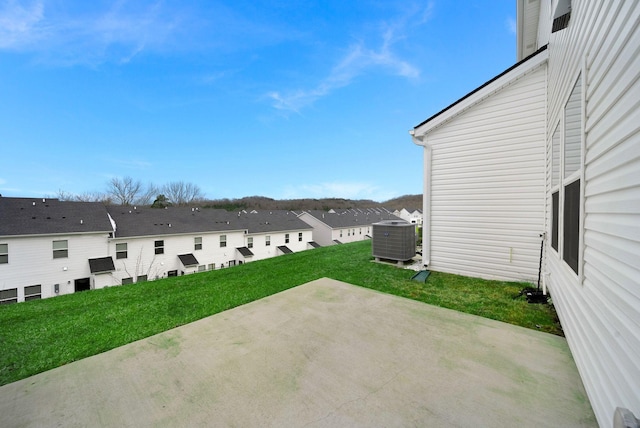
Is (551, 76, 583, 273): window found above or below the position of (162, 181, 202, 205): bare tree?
below

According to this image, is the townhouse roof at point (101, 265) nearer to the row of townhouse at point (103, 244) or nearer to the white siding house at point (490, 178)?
the row of townhouse at point (103, 244)

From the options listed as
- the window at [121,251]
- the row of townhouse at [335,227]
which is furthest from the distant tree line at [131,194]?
the row of townhouse at [335,227]

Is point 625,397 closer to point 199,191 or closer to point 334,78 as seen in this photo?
point 334,78

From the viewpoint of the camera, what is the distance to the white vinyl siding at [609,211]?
1229 millimetres

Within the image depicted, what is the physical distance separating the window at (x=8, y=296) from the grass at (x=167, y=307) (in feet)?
43.5

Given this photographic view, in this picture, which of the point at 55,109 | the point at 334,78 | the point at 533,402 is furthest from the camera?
the point at 55,109

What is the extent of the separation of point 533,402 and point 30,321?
250 inches

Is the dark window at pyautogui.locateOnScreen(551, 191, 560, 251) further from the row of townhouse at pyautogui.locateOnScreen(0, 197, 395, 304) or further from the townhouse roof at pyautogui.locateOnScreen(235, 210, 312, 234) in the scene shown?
the townhouse roof at pyautogui.locateOnScreen(235, 210, 312, 234)

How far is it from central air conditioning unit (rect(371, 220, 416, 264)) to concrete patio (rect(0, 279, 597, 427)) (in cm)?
332

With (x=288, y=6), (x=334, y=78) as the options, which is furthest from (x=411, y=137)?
(x=334, y=78)

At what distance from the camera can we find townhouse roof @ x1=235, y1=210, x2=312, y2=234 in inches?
931

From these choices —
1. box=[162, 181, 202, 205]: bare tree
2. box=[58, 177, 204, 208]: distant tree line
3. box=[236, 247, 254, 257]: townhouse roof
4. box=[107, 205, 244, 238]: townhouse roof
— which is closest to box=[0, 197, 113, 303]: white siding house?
box=[107, 205, 244, 238]: townhouse roof

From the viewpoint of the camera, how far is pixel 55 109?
639 inches

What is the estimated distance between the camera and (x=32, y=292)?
1321 cm
